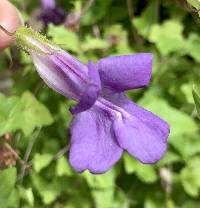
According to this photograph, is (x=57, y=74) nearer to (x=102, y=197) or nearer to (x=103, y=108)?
(x=103, y=108)

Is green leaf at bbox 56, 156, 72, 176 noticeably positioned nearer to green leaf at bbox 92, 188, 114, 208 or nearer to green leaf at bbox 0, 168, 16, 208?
green leaf at bbox 92, 188, 114, 208

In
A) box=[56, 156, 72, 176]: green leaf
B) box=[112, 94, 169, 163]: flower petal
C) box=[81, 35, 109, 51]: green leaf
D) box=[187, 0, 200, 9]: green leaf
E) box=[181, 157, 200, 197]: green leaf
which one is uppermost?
box=[187, 0, 200, 9]: green leaf

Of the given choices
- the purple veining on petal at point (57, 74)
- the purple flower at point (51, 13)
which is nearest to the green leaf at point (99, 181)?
the purple flower at point (51, 13)

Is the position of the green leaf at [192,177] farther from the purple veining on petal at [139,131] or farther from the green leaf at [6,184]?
the purple veining on petal at [139,131]

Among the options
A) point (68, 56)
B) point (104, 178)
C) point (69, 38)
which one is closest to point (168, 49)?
point (69, 38)

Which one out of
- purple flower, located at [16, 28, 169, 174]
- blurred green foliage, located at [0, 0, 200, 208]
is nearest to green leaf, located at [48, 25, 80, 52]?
blurred green foliage, located at [0, 0, 200, 208]

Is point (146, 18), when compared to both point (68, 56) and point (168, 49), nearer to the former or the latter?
point (168, 49)
